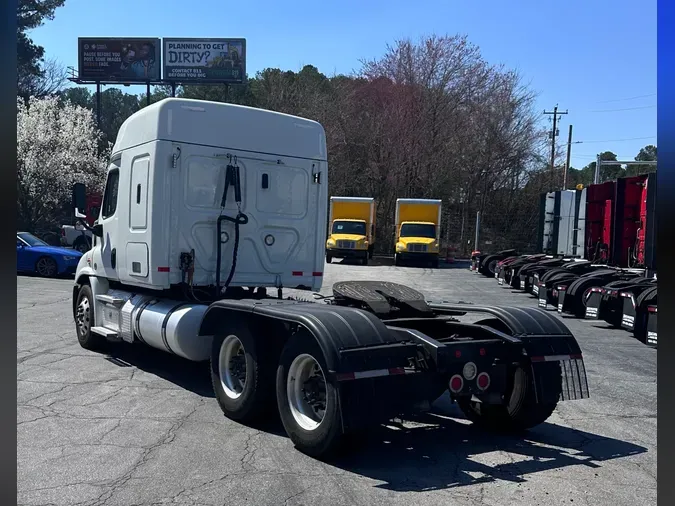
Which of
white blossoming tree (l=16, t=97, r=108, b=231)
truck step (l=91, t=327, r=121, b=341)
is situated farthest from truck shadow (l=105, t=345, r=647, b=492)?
white blossoming tree (l=16, t=97, r=108, b=231)

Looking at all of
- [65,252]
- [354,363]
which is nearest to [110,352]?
[354,363]

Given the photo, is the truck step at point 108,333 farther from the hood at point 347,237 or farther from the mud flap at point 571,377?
the hood at point 347,237

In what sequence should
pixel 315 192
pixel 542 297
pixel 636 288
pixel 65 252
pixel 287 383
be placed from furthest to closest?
pixel 65 252
pixel 542 297
pixel 636 288
pixel 315 192
pixel 287 383

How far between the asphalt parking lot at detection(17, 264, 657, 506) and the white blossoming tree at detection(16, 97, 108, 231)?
28.3m

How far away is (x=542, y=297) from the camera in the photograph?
17.1m

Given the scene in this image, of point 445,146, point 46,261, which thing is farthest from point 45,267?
point 445,146

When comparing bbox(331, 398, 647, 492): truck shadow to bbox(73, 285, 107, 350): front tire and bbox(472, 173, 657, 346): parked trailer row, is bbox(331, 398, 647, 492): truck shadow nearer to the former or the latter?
bbox(73, 285, 107, 350): front tire

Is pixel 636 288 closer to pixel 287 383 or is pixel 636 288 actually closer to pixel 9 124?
pixel 287 383

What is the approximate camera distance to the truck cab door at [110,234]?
8898mm

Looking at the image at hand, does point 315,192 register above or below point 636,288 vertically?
above

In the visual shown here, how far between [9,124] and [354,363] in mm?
3093

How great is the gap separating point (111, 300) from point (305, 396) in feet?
15.2

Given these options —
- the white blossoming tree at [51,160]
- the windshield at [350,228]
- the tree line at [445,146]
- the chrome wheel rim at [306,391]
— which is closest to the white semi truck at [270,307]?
the chrome wheel rim at [306,391]

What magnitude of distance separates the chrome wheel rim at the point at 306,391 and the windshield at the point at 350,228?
27.9 meters
